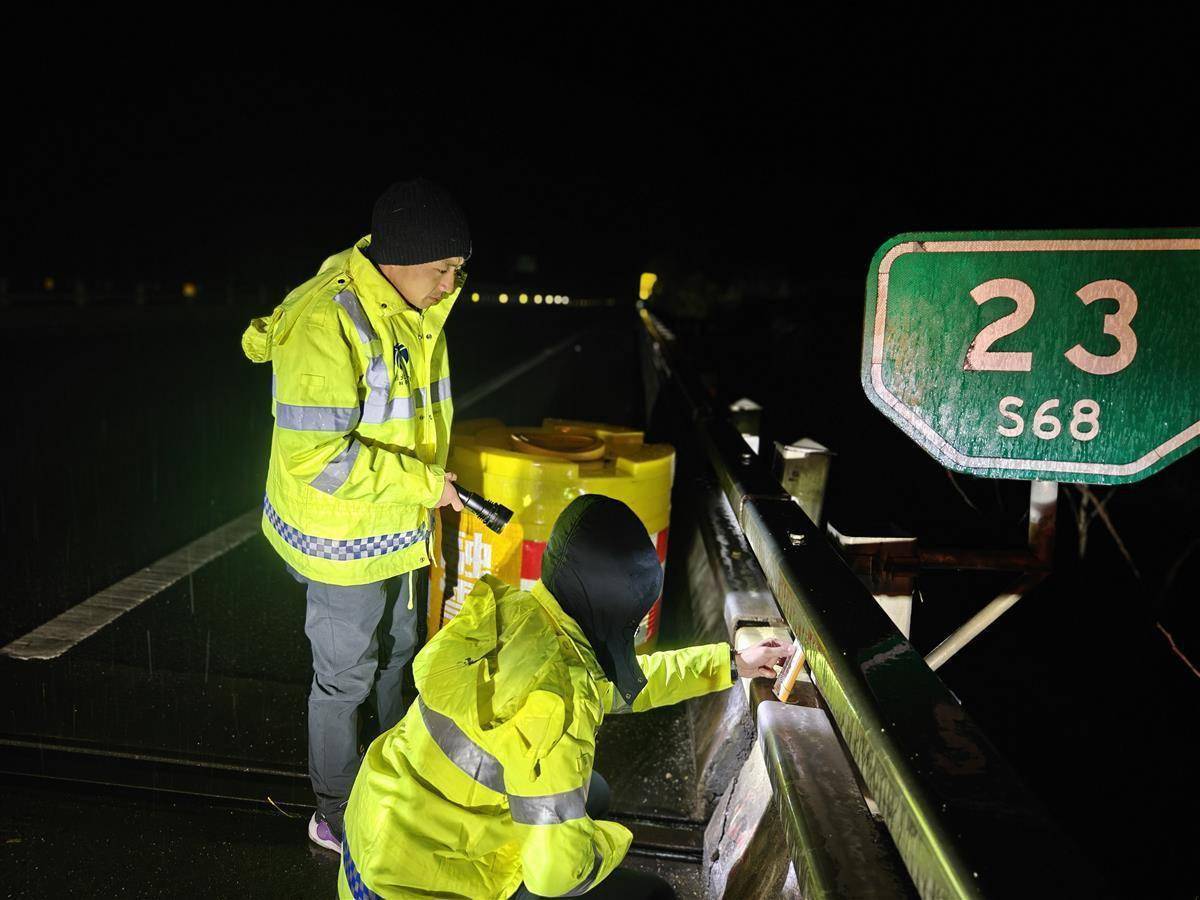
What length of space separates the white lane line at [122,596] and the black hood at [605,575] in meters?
3.18

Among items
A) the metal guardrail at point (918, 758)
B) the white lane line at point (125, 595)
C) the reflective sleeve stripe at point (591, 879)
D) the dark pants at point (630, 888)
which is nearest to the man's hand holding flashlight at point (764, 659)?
the metal guardrail at point (918, 758)

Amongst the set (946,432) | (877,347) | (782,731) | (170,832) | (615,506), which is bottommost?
(170,832)

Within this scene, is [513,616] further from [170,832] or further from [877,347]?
[170,832]

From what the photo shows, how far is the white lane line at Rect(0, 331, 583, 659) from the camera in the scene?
3953 millimetres

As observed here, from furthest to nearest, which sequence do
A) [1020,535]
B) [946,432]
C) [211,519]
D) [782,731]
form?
[211,519]
[1020,535]
[946,432]
[782,731]

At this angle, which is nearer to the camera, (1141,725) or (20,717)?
(20,717)

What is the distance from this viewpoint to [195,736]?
130 inches

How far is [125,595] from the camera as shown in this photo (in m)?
4.58

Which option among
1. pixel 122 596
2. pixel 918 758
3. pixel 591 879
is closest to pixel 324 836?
pixel 591 879

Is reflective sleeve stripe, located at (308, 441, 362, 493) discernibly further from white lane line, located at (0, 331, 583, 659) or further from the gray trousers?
white lane line, located at (0, 331, 583, 659)

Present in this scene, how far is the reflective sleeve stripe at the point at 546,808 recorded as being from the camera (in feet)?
5.51

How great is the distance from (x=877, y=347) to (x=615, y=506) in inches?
32.3

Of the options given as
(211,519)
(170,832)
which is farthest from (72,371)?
(170,832)

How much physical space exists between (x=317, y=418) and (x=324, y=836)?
1.41 m
